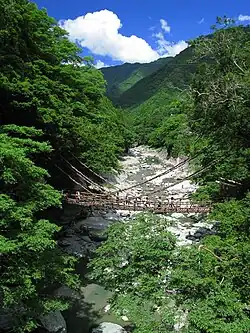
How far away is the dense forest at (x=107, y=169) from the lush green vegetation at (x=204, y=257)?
0.02 meters

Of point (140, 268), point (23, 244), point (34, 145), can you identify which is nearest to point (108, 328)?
point (140, 268)

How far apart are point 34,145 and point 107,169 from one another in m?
7.14

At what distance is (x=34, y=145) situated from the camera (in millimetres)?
7918

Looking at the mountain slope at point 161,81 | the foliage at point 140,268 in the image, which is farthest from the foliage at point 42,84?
the mountain slope at point 161,81

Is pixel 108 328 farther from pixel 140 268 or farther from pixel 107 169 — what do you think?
pixel 107 169

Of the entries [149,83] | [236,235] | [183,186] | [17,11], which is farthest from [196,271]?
[149,83]

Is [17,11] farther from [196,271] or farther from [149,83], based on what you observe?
[149,83]

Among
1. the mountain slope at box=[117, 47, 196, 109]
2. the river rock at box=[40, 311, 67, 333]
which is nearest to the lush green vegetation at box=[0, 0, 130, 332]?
the river rock at box=[40, 311, 67, 333]

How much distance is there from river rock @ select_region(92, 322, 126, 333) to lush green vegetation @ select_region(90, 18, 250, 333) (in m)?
1.11

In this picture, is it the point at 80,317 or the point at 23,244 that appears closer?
the point at 23,244

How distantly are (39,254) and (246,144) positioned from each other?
750 cm

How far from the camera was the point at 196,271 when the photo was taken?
6.64 meters

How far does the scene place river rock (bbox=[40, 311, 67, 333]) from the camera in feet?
25.9

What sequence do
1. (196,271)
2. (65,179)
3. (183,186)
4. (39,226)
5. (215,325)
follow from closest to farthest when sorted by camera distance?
(215,325) → (196,271) → (39,226) → (65,179) → (183,186)
